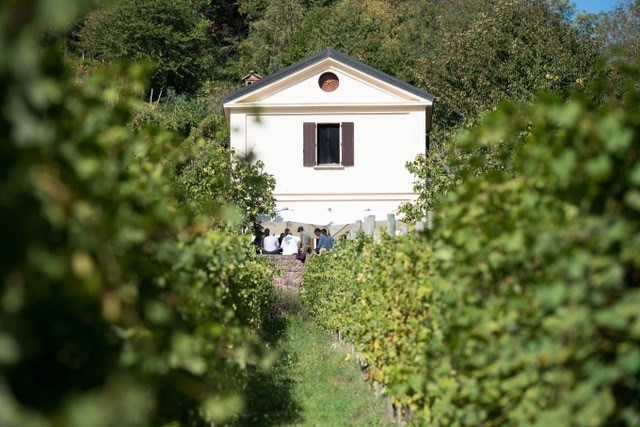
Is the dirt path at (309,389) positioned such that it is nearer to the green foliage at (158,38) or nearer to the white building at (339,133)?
the white building at (339,133)

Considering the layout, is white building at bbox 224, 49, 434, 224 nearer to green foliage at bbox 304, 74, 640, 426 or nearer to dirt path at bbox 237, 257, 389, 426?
dirt path at bbox 237, 257, 389, 426

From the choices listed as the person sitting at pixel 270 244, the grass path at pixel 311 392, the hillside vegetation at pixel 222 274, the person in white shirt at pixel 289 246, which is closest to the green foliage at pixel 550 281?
the hillside vegetation at pixel 222 274

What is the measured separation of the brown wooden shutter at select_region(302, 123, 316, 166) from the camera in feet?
108

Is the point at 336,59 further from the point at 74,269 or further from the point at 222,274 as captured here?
the point at 74,269

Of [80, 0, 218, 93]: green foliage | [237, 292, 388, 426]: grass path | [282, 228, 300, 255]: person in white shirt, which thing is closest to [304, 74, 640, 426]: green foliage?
[237, 292, 388, 426]: grass path

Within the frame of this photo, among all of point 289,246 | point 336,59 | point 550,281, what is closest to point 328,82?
point 336,59

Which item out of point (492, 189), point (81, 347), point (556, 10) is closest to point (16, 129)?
point (81, 347)

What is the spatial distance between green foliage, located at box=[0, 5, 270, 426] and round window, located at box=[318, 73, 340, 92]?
28.8m

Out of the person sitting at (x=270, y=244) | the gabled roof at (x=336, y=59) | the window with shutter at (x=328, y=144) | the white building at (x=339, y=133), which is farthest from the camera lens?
the window with shutter at (x=328, y=144)

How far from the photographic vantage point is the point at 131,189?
4020 mm

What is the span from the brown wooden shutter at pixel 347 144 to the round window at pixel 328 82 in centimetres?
128

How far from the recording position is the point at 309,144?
32938 millimetres

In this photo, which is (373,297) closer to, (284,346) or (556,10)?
(284,346)

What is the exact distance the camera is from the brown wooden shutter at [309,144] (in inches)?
1293
